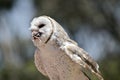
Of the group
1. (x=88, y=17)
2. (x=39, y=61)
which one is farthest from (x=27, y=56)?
(x=39, y=61)

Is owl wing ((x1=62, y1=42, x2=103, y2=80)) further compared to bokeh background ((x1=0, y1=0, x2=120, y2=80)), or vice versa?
bokeh background ((x1=0, y1=0, x2=120, y2=80))

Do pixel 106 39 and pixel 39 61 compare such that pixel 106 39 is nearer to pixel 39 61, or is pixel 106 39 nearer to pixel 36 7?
pixel 36 7

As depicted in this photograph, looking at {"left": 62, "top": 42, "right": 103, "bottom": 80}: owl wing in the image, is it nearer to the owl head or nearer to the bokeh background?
the owl head

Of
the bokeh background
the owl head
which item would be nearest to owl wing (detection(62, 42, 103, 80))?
the owl head

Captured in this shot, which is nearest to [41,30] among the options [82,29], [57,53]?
[57,53]

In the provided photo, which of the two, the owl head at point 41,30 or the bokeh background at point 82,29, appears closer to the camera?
the owl head at point 41,30

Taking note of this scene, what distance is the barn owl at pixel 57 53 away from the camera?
3350 mm

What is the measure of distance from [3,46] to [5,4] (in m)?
2.10

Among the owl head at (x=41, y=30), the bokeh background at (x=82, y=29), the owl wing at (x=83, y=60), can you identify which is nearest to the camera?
the owl head at (x=41, y=30)

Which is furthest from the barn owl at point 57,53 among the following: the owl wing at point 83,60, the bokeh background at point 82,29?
the bokeh background at point 82,29

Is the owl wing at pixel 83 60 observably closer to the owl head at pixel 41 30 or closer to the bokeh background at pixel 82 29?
the owl head at pixel 41 30

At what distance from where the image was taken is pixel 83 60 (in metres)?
3.51

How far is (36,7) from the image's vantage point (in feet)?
61.5

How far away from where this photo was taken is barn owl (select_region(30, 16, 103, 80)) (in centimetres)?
335
